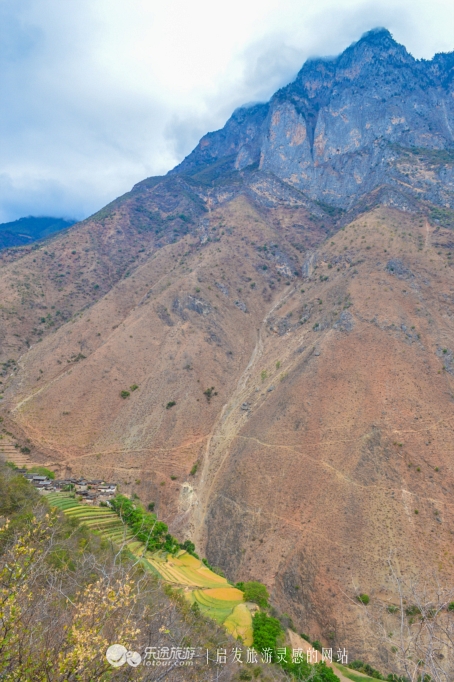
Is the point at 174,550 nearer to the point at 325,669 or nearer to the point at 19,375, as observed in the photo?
the point at 325,669

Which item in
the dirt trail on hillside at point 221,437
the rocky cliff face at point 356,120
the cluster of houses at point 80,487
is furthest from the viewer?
the rocky cliff face at point 356,120

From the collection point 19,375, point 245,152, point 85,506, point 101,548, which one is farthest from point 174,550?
point 245,152

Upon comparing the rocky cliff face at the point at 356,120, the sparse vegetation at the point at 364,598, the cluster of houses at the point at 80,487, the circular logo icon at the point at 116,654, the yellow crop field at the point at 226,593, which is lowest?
the sparse vegetation at the point at 364,598

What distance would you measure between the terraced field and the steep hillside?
16.0ft

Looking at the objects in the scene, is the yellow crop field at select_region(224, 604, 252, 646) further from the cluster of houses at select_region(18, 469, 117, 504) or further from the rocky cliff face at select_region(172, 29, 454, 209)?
the rocky cliff face at select_region(172, 29, 454, 209)

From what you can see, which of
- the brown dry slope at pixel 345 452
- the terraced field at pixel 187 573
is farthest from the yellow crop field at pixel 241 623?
the brown dry slope at pixel 345 452

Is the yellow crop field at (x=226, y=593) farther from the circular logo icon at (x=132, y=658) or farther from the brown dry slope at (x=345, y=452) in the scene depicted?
the circular logo icon at (x=132, y=658)

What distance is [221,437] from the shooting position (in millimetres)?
46094

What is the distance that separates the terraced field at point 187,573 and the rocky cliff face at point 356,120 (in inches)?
3337

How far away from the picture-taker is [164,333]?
61.2 metres

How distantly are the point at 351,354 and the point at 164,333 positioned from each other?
30948 mm

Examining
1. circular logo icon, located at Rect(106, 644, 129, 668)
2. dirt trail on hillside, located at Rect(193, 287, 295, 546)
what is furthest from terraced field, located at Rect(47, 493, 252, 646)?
circular logo icon, located at Rect(106, 644, 129, 668)

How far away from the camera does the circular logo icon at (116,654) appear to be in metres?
5.65

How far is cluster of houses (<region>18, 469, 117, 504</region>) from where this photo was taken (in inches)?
1361
